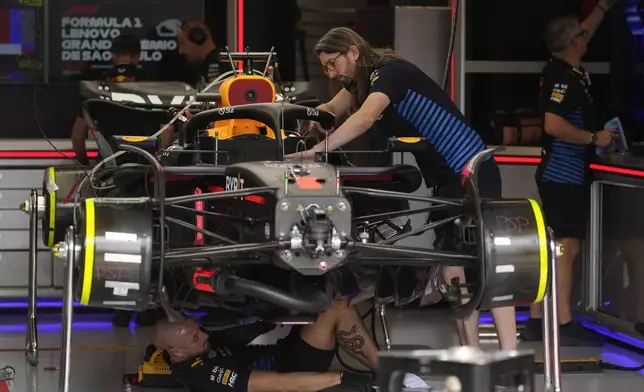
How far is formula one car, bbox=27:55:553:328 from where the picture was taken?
4.35m

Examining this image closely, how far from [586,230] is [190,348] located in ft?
9.79

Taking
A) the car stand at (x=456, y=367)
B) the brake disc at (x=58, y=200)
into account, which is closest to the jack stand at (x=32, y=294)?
the brake disc at (x=58, y=200)

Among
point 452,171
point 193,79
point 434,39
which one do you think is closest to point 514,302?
point 452,171

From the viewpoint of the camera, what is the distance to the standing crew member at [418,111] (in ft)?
18.4

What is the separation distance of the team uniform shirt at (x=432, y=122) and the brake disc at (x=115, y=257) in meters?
1.71

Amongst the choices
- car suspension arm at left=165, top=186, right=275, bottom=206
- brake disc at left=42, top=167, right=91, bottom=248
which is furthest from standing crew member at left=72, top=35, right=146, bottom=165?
car suspension arm at left=165, top=186, right=275, bottom=206

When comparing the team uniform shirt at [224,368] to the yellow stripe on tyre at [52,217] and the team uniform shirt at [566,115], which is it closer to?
the yellow stripe on tyre at [52,217]

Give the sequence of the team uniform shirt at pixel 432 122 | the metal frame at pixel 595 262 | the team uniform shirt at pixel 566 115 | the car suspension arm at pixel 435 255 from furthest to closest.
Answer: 1. the metal frame at pixel 595 262
2. the team uniform shirt at pixel 566 115
3. the team uniform shirt at pixel 432 122
4. the car suspension arm at pixel 435 255

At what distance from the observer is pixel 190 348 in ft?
19.1

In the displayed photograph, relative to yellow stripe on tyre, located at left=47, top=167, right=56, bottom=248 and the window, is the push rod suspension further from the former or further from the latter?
the window

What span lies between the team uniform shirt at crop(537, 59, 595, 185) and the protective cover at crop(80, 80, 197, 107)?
214 cm

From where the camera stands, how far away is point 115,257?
4332 mm

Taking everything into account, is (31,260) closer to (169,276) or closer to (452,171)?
(169,276)

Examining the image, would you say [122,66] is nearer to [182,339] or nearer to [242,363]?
[182,339]
